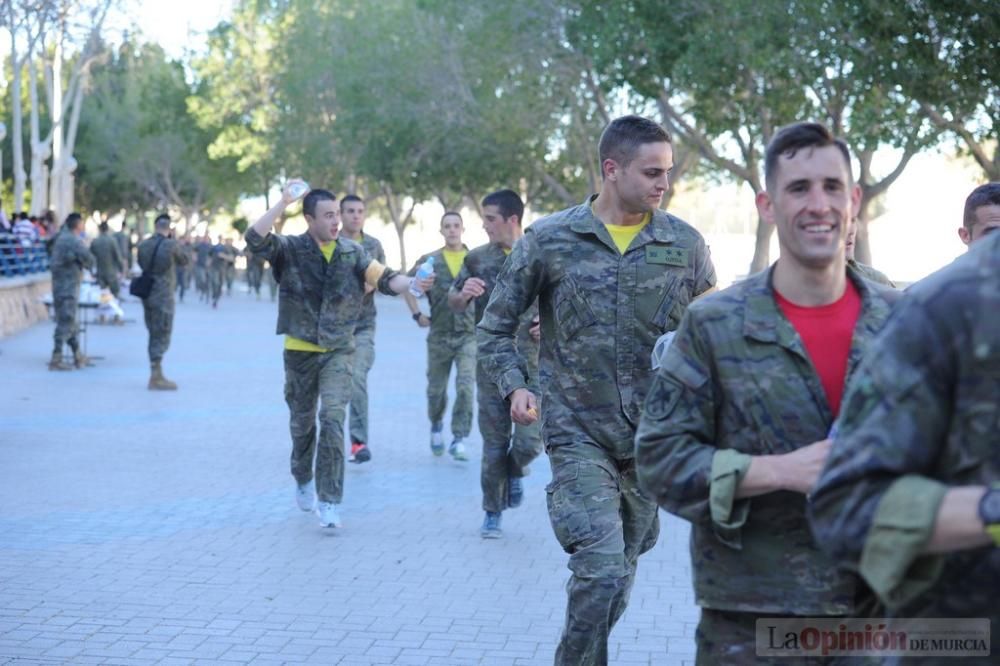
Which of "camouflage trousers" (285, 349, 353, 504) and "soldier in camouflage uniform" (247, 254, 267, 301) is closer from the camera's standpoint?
"camouflage trousers" (285, 349, 353, 504)

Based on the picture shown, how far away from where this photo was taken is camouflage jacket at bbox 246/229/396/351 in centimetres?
896

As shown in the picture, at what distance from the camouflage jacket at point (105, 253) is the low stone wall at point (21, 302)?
171 cm

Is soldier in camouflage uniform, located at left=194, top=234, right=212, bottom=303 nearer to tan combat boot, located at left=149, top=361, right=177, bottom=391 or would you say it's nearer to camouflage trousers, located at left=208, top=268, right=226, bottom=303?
camouflage trousers, located at left=208, top=268, right=226, bottom=303

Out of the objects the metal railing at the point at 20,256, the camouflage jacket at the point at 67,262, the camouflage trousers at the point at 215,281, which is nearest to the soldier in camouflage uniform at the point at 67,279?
the camouflage jacket at the point at 67,262

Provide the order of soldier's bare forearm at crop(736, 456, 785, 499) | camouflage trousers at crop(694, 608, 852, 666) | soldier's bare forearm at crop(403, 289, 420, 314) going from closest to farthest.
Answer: soldier's bare forearm at crop(736, 456, 785, 499), camouflage trousers at crop(694, 608, 852, 666), soldier's bare forearm at crop(403, 289, 420, 314)

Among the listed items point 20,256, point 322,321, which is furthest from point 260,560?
point 20,256

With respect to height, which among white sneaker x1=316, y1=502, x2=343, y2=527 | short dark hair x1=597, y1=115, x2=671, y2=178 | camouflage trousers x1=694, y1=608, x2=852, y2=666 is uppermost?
short dark hair x1=597, y1=115, x2=671, y2=178

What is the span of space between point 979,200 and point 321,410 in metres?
4.17

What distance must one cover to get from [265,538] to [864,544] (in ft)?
22.2

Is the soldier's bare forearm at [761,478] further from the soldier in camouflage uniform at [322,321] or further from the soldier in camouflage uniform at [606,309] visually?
the soldier in camouflage uniform at [322,321]

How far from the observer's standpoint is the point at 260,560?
27.1 feet

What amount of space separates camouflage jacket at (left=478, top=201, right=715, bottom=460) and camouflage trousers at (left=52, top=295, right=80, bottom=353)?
1491cm

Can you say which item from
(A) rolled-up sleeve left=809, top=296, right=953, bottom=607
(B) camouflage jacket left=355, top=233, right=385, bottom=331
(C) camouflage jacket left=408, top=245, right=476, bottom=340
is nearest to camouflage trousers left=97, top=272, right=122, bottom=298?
(B) camouflage jacket left=355, top=233, right=385, bottom=331

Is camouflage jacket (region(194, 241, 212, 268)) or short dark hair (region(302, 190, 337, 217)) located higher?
short dark hair (region(302, 190, 337, 217))
